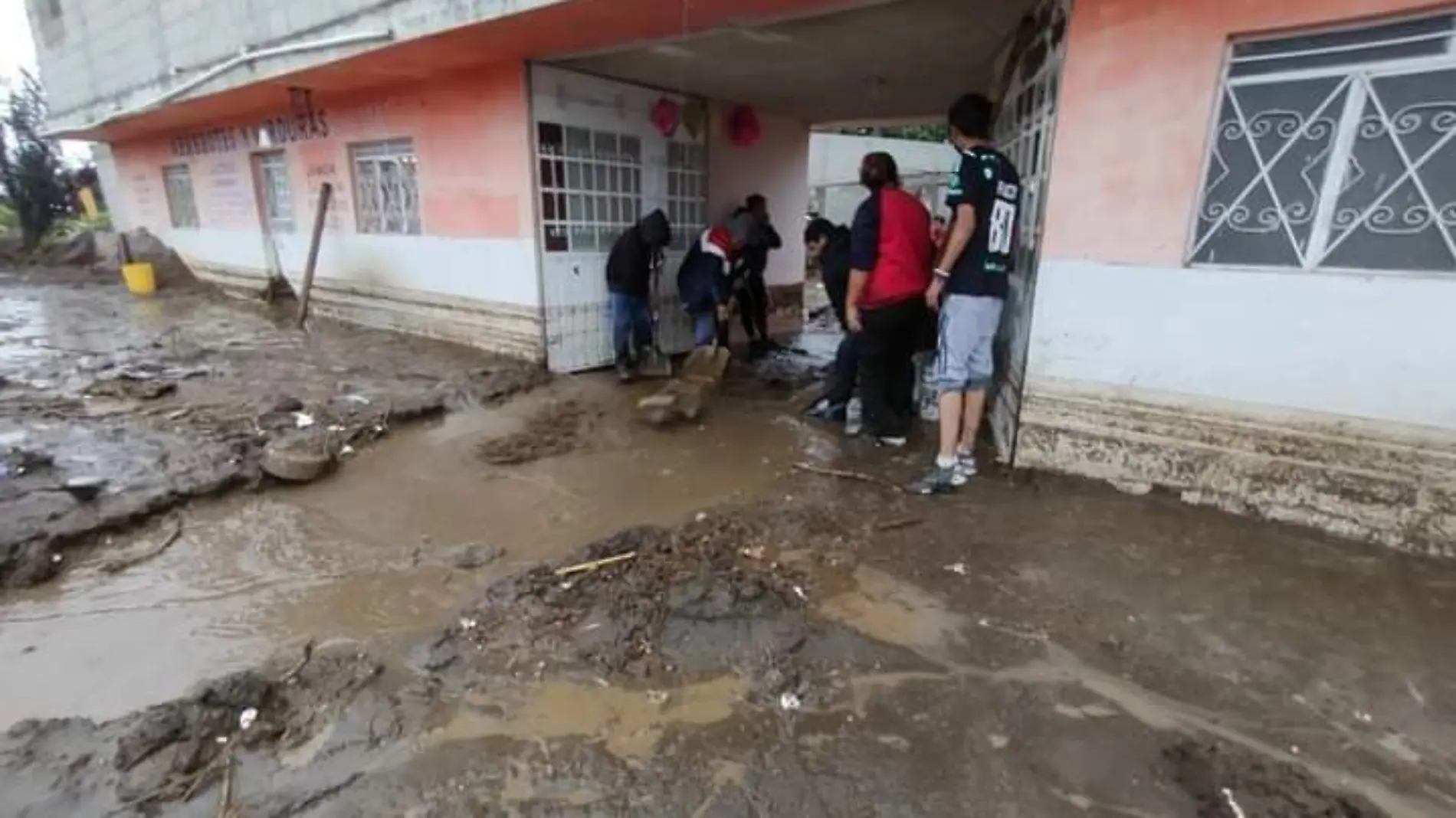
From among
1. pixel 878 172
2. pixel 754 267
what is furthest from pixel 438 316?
pixel 878 172

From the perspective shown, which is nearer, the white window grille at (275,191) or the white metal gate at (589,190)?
the white metal gate at (589,190)

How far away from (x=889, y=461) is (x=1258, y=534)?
71.8 inches

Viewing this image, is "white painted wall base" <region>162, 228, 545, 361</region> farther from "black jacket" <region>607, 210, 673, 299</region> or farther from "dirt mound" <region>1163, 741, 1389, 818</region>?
"dirt mound" <region>1163, 741, 1389, 818</region>

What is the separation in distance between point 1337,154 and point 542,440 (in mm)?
4466

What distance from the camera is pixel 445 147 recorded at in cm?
665

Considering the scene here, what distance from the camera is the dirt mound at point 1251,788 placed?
5.89ft

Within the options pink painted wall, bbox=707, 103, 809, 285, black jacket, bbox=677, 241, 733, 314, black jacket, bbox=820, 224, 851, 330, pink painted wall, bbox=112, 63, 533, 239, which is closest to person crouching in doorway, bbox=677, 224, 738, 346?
black jacket, bbox=677, 241, 733, 314

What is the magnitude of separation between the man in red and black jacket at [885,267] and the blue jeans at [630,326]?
8.35 feet

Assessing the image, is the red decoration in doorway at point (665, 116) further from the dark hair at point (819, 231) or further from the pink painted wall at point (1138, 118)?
the pink painted wall at point (1138, 118)

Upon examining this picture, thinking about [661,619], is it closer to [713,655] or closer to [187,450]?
[713,655]

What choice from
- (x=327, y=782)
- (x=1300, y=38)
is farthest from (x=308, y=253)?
(x=1300, y=38)

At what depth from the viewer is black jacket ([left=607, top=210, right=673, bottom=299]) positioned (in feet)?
19.8

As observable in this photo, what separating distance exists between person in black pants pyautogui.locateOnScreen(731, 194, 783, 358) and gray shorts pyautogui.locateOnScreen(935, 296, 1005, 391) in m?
3.77

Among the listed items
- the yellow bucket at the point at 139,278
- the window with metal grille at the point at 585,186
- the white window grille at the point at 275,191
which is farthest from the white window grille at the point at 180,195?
the window with metal grille at the point at 585,186
